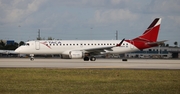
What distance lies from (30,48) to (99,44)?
36.7 feet

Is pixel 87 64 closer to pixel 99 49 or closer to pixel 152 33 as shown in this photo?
pixel 99 49

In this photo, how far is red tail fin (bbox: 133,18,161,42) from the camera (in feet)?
213

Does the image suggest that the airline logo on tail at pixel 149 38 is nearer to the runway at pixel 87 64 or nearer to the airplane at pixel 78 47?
the airplane at pixel 78 47

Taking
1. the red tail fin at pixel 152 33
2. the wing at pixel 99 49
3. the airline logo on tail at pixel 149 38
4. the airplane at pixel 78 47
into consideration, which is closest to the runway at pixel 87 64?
the wing at pixel 99 49

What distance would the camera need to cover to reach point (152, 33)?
2562 inches

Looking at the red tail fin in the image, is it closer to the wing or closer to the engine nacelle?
the wing

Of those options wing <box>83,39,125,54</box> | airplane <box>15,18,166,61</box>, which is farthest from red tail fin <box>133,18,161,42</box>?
wing <box>83,39,125,54</box>

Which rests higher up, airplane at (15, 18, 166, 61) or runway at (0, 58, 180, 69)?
airplane at (15, 18, 166, 61)

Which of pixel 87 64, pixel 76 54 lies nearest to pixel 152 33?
pixel 76 54

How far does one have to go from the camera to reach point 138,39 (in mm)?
64562

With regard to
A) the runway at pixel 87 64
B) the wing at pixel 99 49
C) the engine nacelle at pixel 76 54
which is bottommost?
the runway at pixel 87 64

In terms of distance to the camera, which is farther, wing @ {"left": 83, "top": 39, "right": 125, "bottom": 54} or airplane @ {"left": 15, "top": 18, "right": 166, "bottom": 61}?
airplane @ {"left": 15, "top": 18, "right": 166, "bottom": 61}

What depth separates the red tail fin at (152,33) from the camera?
65.0m

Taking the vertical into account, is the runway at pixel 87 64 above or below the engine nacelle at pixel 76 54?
below
